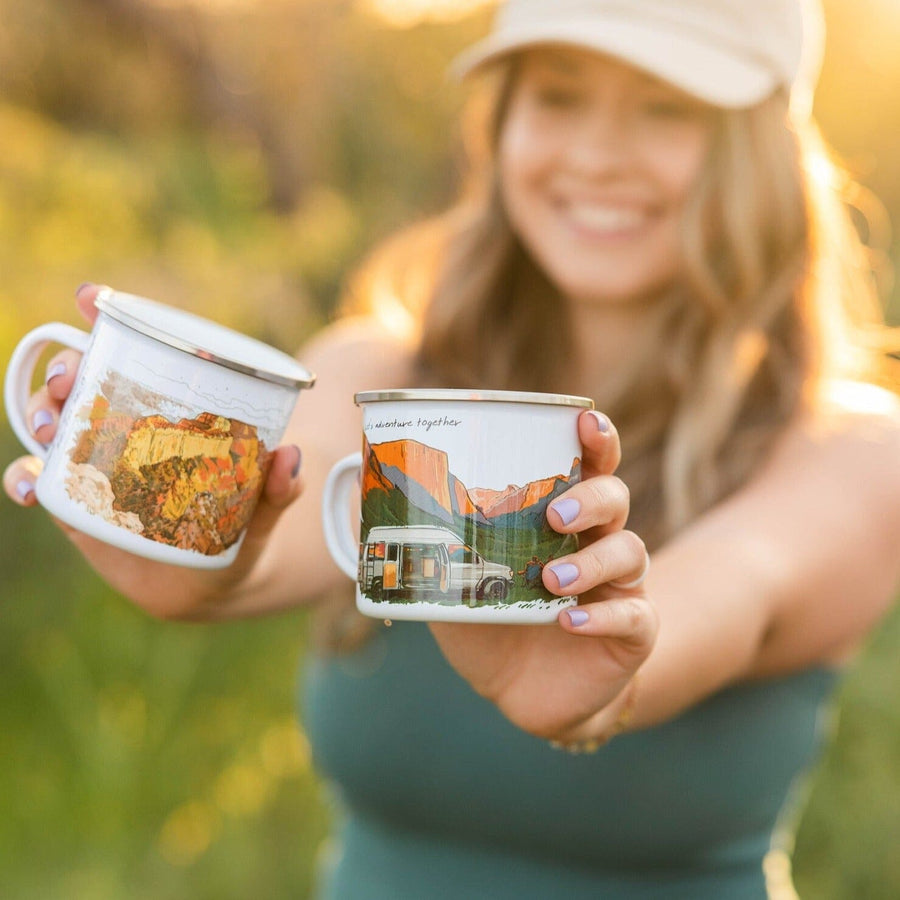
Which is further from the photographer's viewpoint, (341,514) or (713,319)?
(713,319)

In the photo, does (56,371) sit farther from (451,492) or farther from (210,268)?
(210,268)

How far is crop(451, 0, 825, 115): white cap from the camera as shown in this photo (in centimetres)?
160

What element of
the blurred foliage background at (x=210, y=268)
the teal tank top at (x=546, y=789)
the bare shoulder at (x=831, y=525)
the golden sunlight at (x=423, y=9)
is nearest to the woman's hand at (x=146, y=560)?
the teal tank top at (x=546, y=789)

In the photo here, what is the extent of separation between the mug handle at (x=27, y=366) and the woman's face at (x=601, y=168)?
94 cm

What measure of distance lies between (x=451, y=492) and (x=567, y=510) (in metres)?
0.10

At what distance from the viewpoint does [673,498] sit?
167 centimetres

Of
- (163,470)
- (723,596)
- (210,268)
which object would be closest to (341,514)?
(163,470)


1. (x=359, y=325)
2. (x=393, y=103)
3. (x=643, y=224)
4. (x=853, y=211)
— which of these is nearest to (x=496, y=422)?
(x=643, y=224)

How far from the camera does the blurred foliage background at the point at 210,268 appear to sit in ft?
9.23

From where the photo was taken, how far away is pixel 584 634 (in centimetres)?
98

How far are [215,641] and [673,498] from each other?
67.6 inches

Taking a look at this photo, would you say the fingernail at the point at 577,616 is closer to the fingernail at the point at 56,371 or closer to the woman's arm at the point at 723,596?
the woman's arm at the point at 723,596

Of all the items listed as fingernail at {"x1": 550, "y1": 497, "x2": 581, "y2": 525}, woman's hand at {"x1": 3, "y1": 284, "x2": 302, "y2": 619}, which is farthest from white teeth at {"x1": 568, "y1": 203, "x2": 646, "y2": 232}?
fingernail at {"x1": 550, "y1": 497, "x2": 581, "y2": 525}

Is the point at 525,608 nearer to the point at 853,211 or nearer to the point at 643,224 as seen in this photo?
the point at 643,224
